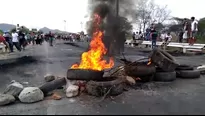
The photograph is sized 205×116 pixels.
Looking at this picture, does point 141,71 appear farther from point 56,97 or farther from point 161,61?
point 56,97

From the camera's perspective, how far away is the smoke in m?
10.0

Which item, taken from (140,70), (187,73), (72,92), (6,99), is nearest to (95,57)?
(140,70)

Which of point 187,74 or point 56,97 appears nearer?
point 56,97

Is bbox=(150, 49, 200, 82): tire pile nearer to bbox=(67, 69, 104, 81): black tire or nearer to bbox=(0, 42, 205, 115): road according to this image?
bbox=(0, 42, 205, 115): road

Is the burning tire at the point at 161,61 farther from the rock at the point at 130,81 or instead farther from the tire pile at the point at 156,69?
the rock at the point at 130,81

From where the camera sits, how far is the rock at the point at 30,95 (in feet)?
21.9

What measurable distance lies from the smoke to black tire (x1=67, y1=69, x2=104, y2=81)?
5.92 feet

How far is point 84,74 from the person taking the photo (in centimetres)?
788

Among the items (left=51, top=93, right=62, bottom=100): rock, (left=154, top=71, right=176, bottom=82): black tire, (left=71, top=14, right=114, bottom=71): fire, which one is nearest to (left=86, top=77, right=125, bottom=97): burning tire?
(left=51, top=93, right=62, bottom=100): rock

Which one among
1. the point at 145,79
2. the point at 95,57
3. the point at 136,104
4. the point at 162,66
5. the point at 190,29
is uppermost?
the point at 190,29

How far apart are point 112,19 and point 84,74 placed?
3175mm

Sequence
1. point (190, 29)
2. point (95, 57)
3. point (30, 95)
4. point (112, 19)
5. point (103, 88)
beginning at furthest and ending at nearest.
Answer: point (190, 29) < point (112, 19) < point (95, 57) < point (103, 88) < point (30, 95)

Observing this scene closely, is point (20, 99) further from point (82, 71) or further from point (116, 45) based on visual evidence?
point (116, 45)

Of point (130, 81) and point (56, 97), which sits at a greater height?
point (130, 81)
